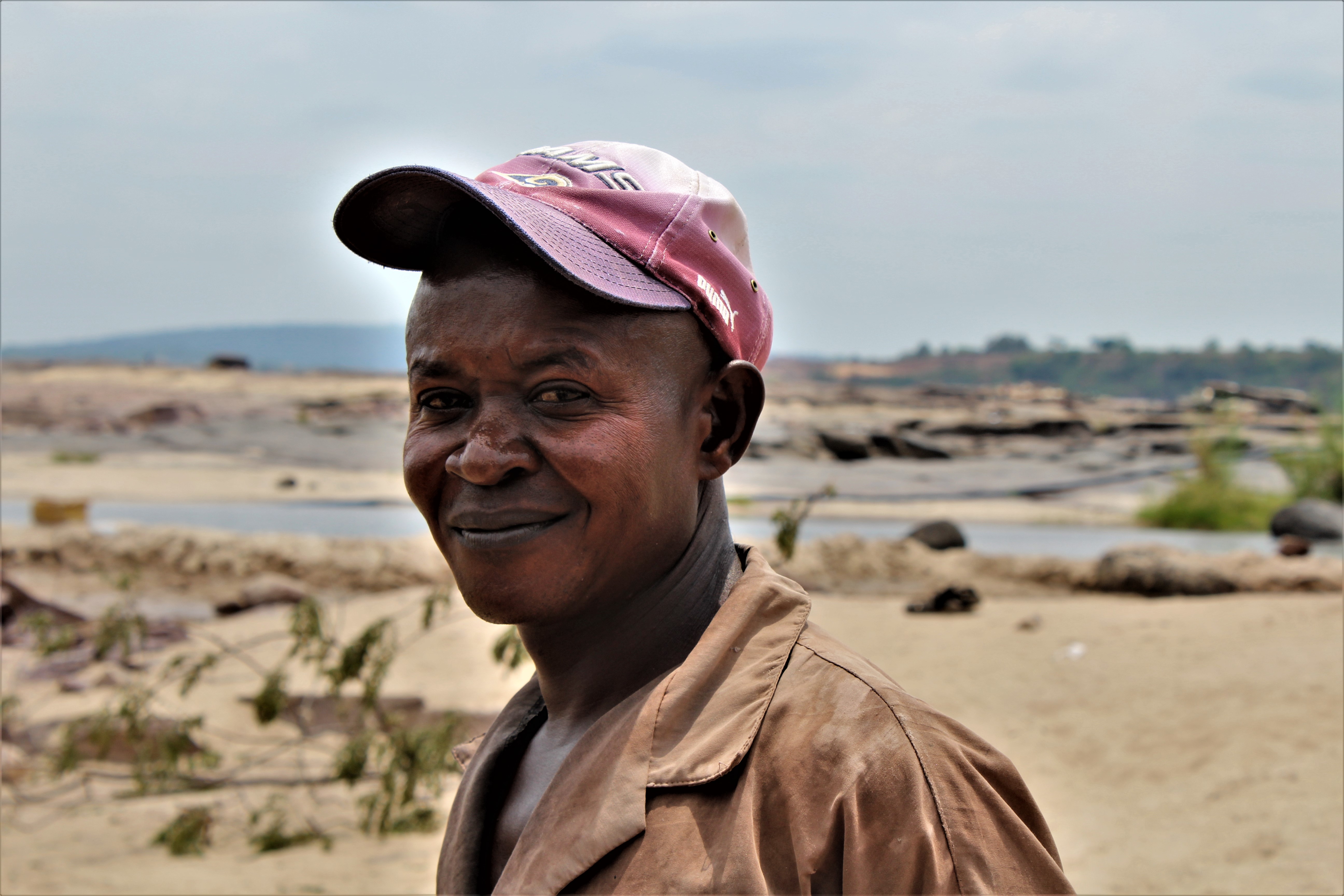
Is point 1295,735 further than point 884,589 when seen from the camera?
No

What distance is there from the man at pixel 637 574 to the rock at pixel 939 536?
11688 mm

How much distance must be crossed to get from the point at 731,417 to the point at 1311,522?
1551cm

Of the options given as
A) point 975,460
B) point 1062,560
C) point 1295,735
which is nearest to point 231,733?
point 1295,735

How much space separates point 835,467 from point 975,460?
4.59m

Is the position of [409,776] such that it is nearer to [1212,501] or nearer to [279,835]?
[279,835]

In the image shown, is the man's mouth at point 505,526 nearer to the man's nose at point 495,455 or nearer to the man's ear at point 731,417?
the man's nose at point 495,455

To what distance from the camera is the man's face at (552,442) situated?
1584 millimetres

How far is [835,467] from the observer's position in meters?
26.4

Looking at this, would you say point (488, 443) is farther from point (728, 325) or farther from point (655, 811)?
point (655, 811)

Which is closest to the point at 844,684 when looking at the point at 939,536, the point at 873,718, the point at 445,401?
the point at 873,718

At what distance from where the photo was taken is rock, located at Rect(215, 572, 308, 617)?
407 inches

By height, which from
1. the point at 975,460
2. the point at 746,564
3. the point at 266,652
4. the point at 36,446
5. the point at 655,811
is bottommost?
the point at 975,460

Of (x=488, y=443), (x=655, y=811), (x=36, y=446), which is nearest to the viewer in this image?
(x=655, y=811)

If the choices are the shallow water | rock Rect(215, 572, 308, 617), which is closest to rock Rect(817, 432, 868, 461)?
the shallow water
